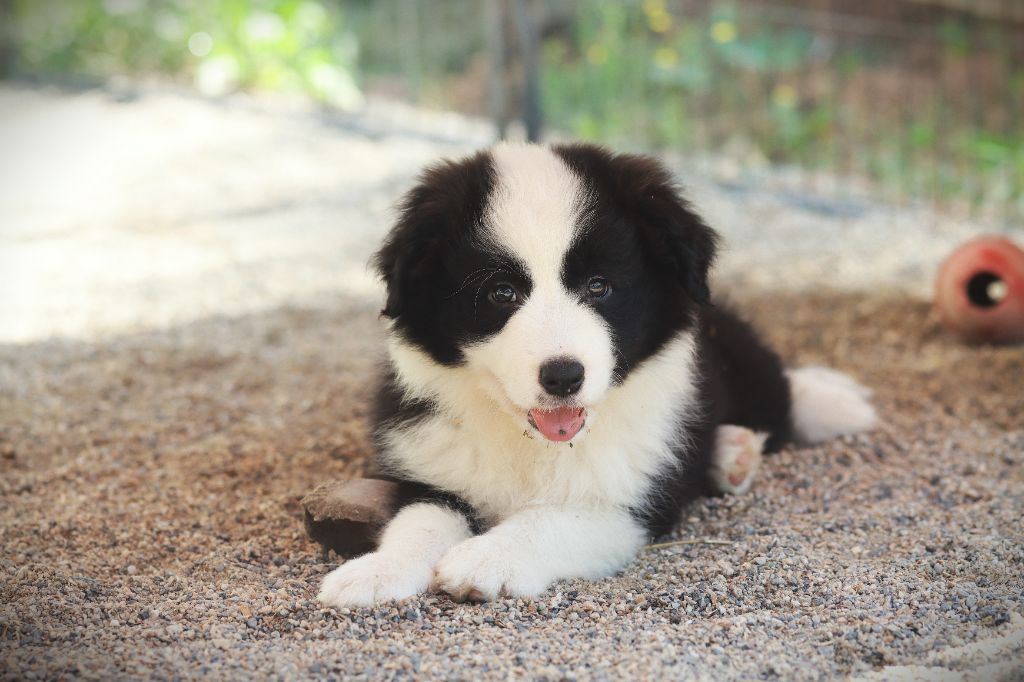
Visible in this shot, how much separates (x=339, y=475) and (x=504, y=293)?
124 cm

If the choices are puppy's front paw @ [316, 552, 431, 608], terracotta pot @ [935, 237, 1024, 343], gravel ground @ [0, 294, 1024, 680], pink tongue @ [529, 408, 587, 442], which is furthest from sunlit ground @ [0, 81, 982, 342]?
pink tongue @ [529, 408, 587, 442]

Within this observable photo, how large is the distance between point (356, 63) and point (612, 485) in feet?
26.8

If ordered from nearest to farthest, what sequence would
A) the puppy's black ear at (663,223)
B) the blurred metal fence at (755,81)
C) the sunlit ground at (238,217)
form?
1. the puppy's black ear at (663,223)
2. the sunlit ground at (238,217)
3. the blurred metal fence at (755,81)

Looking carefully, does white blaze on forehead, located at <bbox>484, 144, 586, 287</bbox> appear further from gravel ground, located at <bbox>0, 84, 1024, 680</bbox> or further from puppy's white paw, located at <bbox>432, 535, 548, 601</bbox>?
gravel ground, located at <bbox>0, 84, 1024, 680</bbox>

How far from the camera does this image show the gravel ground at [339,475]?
2586 millimetres

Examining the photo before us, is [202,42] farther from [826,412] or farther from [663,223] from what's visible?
[663,223]

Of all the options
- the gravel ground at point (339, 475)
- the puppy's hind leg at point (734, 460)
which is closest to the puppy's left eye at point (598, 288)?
the gravel ground at point (339, 475)

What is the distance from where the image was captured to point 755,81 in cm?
970

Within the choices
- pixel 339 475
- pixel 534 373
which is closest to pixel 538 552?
pixel 534 373

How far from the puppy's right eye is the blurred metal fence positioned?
517 centimetres

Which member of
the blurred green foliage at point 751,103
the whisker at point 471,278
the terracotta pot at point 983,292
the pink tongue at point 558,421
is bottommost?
the pink tongue at point 558,421

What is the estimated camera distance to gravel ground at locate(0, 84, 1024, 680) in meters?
2.59

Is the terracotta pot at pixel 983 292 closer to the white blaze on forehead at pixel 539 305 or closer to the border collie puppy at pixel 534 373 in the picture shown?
the border collie puppy at pixel 534 373

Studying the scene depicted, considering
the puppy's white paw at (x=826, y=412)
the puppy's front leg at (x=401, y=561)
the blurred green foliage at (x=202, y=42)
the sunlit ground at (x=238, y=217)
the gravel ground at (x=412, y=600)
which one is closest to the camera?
the gravel ground at (x=412, y=600)
